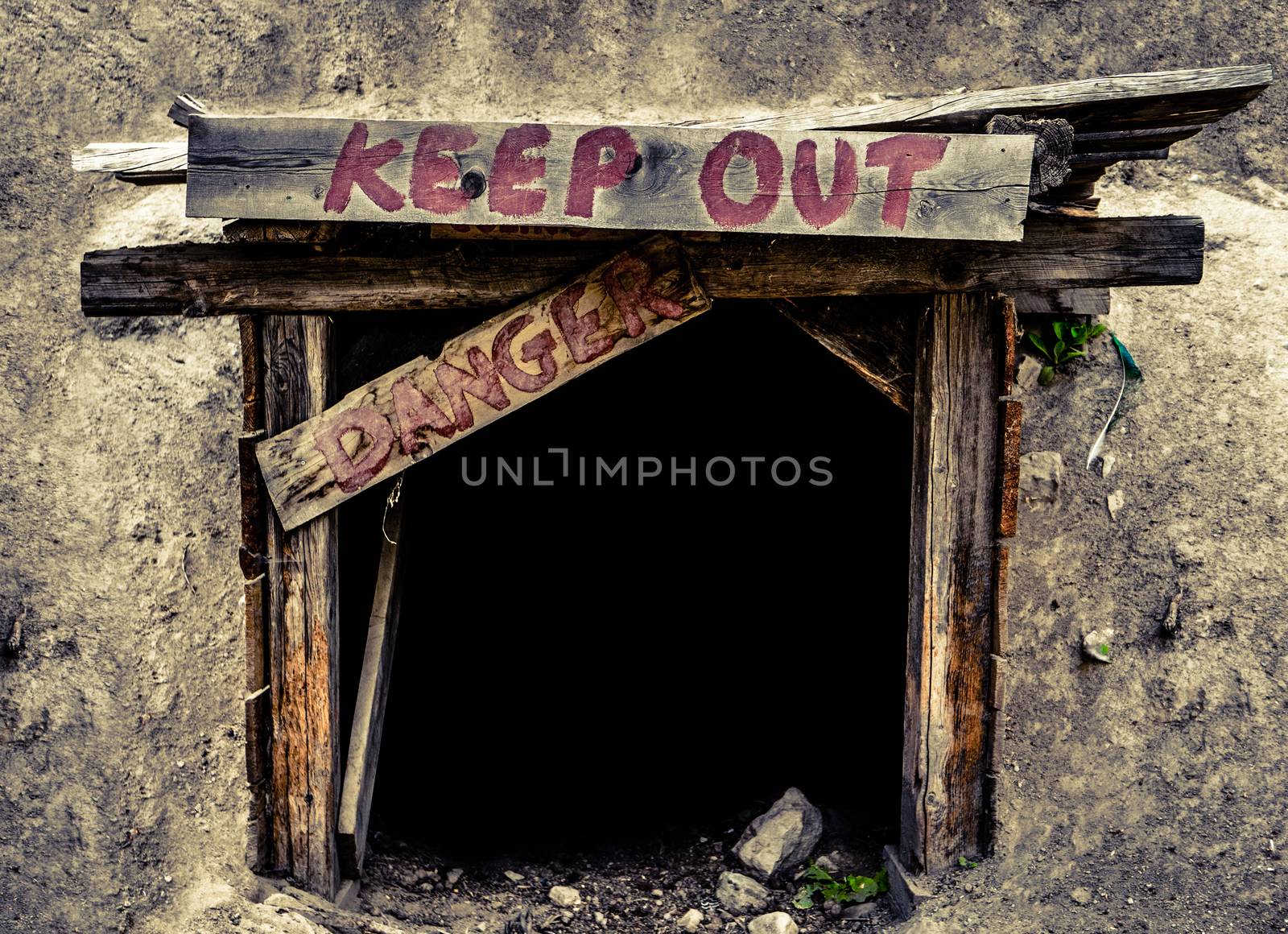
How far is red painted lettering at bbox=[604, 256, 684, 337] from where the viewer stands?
3578mm

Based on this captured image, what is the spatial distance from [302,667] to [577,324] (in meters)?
1.58

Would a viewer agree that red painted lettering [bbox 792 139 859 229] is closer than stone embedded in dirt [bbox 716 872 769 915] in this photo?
Yes

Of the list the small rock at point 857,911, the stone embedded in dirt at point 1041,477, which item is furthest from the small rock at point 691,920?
the stone embedded in dirt at point 1041,477

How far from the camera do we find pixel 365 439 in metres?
3.71

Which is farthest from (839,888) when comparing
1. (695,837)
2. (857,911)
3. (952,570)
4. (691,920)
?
(952,570)

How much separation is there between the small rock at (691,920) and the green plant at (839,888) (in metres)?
0.38

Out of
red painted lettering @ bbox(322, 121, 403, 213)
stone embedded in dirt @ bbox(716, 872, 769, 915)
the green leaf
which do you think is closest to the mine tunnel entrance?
stone embedded in dirt @ bbox(716, 872, 769, 915)

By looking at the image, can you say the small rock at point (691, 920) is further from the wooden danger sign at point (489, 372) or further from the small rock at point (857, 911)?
the wooden danger sign at point (489, 372)

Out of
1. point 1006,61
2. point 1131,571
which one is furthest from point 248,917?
point 1006,61

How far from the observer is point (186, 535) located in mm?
5402

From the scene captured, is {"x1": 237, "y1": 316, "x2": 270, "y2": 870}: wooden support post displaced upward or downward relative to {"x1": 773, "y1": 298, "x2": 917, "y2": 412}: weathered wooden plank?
downward

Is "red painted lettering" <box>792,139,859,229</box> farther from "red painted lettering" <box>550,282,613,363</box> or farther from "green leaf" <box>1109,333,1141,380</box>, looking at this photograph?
"green leaf" <box>1109,333,1141,380</box>

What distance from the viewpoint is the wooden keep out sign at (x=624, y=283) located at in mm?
3141

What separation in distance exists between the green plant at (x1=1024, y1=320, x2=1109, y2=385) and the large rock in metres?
2.45
